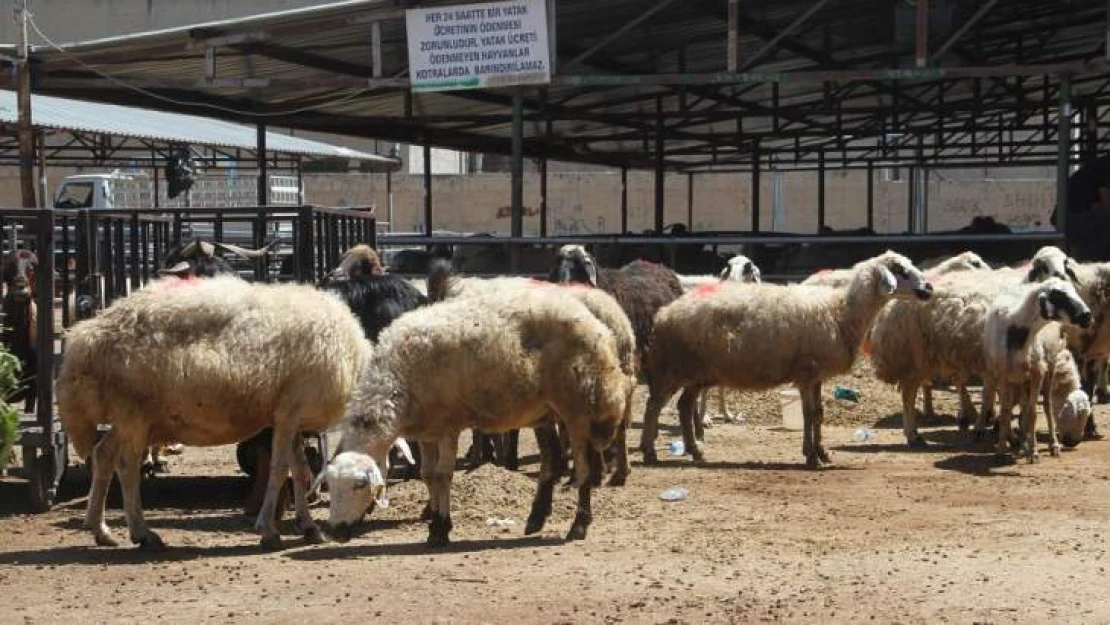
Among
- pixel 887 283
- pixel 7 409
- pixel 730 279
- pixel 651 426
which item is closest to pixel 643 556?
pixel 7 409

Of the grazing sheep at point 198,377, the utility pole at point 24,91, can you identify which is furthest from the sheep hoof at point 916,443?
the utility pole at point 24,91

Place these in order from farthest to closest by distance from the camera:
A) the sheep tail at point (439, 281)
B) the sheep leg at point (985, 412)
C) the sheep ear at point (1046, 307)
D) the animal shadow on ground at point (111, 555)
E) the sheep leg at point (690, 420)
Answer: the sheep leg at point (985, 412) < the sheep leg at point (690, 420) < the sheep ear at point (1046, 307) < the sheep tail at point (439, 281) < the animal shadow on ground at point (111, 555)

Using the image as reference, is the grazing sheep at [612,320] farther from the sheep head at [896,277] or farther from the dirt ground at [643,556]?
the sheep head at [896,277]

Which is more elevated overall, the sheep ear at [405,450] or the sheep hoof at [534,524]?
the sheep ear at [405,450]

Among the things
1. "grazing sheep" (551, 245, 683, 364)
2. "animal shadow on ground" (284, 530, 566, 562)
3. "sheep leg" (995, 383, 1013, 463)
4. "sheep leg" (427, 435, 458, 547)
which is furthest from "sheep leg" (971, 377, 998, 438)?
"sheep leg" (427, 435, 458, 547)

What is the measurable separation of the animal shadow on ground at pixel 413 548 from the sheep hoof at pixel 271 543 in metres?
0.18

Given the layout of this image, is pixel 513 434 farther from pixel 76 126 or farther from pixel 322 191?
pixel 322 191

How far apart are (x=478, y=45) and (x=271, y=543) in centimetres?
1111

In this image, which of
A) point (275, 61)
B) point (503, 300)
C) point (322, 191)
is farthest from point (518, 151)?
point (322, 191)

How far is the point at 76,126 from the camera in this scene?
28578 millimetres

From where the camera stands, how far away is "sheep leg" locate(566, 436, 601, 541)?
33.6ft

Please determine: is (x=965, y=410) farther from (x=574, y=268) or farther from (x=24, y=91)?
(x=24, y=91)

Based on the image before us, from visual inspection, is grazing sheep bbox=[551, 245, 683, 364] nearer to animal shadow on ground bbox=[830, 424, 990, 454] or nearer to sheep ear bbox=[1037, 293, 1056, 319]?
animal shadow on ground bbox=[830, 424, 990, 454]

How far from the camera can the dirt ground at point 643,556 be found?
26.7 feet
